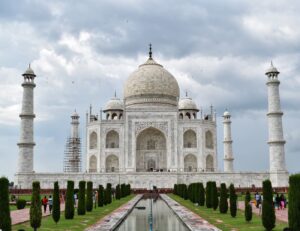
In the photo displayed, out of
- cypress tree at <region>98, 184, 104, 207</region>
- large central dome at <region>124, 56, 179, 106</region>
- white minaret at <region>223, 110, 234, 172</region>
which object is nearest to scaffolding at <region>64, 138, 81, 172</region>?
large central dome at <region>124, 56, 179, 106</region>

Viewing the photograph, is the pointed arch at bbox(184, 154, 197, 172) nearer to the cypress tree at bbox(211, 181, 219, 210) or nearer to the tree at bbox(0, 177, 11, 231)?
the cypress tree at bbox(211, 181, 219, 210)

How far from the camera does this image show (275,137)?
3278cm

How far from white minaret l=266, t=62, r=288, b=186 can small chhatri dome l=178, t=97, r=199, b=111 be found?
30.4 ft

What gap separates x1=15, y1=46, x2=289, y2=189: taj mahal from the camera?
3312cm

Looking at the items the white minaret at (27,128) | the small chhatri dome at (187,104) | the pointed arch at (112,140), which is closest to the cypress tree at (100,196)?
the white minaret at (27,128)

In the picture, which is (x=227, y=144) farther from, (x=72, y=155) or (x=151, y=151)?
(x=72, y=155)

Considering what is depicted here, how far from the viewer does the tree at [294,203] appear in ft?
30.7

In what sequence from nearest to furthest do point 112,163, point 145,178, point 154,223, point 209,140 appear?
point 154,223
point 145,178
point 112,163
point 209,140

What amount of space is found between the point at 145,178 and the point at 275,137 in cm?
998

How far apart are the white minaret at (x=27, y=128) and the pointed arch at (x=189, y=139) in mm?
13033

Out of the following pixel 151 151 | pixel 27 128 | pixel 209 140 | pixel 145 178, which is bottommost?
pixel 145 178

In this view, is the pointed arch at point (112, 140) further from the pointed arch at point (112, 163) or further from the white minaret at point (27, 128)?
the white minaret at point (27, 128)

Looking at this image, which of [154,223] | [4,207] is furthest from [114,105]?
[4,207]

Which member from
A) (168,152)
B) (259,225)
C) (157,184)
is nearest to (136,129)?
(168,152)
